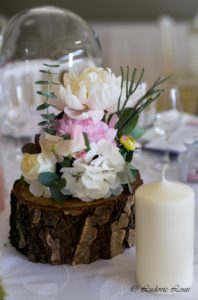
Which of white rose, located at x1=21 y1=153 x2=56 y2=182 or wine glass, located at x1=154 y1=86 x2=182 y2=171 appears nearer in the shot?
white rose, located at x1=21 y1=153 x2=56 y2=182

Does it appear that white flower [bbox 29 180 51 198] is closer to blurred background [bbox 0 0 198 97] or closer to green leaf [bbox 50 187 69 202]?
green leaf [bbox 50 187 69 202]

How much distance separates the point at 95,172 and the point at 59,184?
57mm

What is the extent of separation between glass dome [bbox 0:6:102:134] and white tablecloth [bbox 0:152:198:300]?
617 millimetres

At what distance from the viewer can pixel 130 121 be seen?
811mm

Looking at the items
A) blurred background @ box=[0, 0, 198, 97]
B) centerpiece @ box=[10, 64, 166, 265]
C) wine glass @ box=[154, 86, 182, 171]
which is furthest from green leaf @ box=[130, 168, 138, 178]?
blurred background @ box=[0, 0, 198, 97]

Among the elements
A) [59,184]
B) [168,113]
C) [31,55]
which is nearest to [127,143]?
[59,184]

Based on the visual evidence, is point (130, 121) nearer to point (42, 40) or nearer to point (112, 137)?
point (112, 137)

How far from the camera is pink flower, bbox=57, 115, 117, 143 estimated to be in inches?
30.4

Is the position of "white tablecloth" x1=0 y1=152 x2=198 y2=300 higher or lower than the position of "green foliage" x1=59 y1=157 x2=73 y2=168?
lower

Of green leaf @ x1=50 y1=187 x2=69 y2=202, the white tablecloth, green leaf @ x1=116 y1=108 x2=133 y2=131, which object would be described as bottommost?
the white tablecloth

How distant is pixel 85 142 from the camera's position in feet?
2.50

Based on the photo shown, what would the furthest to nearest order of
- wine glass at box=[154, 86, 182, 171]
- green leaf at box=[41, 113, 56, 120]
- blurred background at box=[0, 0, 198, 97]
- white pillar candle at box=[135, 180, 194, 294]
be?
1. blurred background at box=[0, 0, 198, 97]
2. wine glass at box=[154, 86, 182, 171]
3. green leaf at box=[41, 113, 56, 120]
4. white pillar candle at box=[135, 180, 194, 294]

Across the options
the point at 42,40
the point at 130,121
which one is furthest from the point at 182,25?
the point at 130,121

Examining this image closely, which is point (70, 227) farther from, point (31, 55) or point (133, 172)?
point (31, 55)
